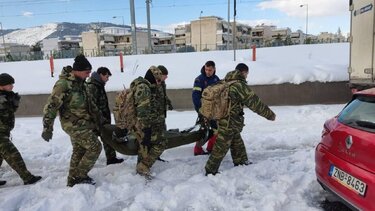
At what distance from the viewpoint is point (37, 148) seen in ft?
24.0

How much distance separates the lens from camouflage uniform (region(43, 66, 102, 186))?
4.55m

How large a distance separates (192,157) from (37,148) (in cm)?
327

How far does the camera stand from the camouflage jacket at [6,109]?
197 inches

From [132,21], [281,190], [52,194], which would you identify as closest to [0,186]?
[52,194]

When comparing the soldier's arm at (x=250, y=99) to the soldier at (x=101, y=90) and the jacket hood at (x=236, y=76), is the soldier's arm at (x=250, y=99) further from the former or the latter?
the soldier at (x=101, y=90)

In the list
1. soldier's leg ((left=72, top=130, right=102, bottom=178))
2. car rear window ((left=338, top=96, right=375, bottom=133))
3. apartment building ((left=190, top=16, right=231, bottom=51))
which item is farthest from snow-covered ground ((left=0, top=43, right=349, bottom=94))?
apartment building ((left=190, top=16, right=231, bottom=51))

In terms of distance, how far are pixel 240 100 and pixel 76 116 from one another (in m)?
2.18

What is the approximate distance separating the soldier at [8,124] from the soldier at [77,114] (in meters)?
0.78

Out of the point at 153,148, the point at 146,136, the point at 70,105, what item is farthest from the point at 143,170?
the point at 70,105

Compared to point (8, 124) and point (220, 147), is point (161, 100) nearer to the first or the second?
point (220, 147)

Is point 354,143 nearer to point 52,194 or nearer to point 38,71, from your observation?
point 52,194

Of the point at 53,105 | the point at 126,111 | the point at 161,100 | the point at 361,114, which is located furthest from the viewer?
the point at 161,100

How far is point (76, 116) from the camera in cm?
473

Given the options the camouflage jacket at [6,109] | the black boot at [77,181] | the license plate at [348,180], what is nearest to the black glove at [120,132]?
the black boot at [77,181]
